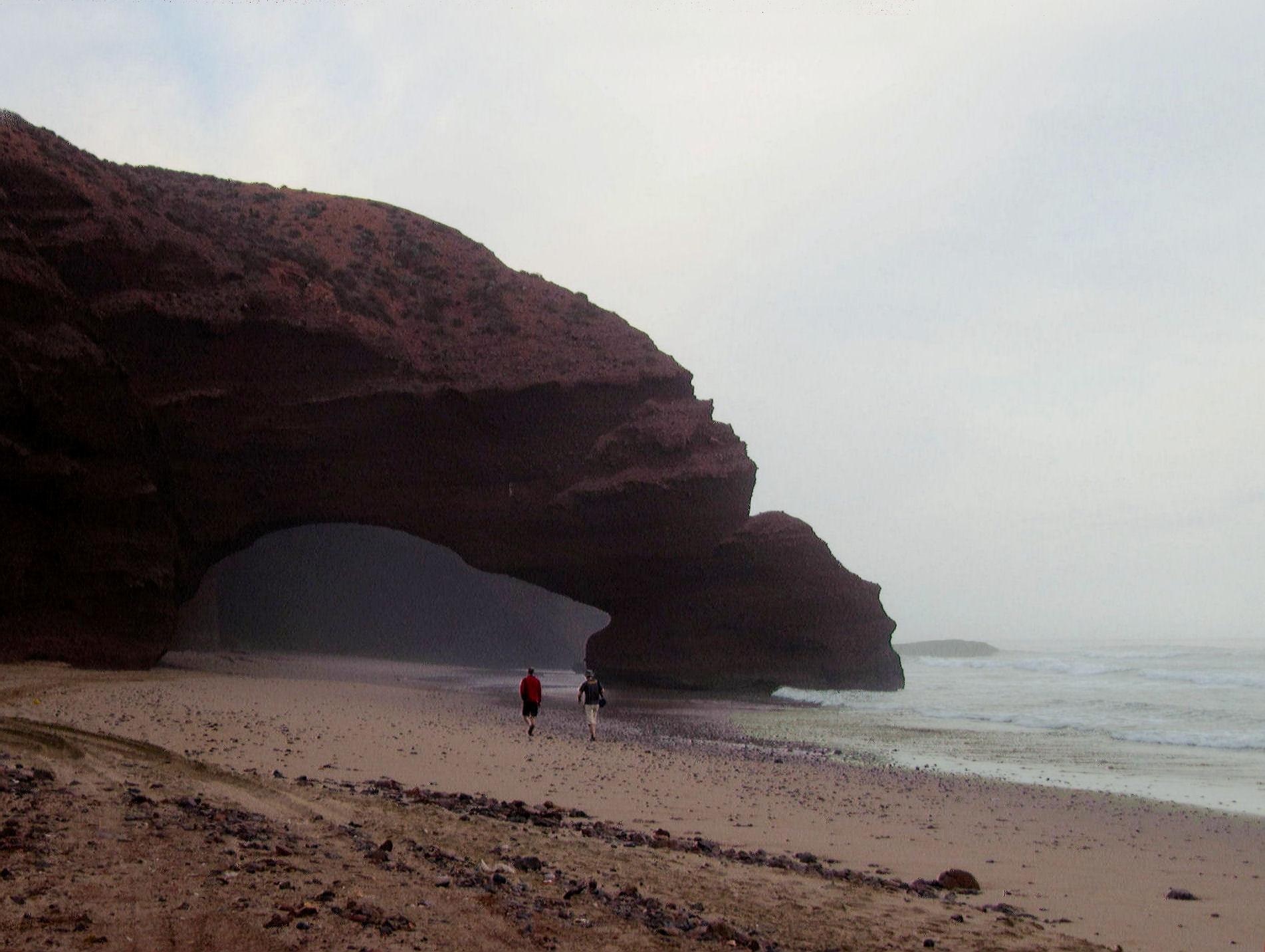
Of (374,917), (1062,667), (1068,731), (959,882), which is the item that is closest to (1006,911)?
(959,882)

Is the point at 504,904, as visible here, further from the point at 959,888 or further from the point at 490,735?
the point at 490,735

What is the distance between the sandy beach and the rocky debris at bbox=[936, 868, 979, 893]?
0.19 meters

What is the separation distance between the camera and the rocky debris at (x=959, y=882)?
5.85 meters

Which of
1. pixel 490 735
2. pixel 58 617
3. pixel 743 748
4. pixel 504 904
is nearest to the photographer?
pixel 504 904

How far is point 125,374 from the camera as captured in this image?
17.9 m

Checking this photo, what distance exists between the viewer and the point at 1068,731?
1745 centimetres

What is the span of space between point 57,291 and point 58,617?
217 inches

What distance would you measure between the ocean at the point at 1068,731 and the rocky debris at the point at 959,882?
549 centimetres

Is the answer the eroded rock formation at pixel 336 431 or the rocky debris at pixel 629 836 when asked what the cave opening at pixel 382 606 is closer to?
the eroded rock formation at pixel 336 431

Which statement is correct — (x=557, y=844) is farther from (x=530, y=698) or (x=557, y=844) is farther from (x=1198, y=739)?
(x=1198, y=739)

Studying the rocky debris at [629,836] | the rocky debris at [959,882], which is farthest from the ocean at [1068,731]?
the rocky debris at [629,836]

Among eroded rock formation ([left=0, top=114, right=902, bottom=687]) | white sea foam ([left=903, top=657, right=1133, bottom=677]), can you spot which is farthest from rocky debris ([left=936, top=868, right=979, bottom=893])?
white sea foam ([left=903, top=657, right=1133, bottom=677])

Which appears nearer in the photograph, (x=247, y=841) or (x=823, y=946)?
(x=823, y=946)

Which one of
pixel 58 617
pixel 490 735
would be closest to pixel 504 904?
pixel 490 735
